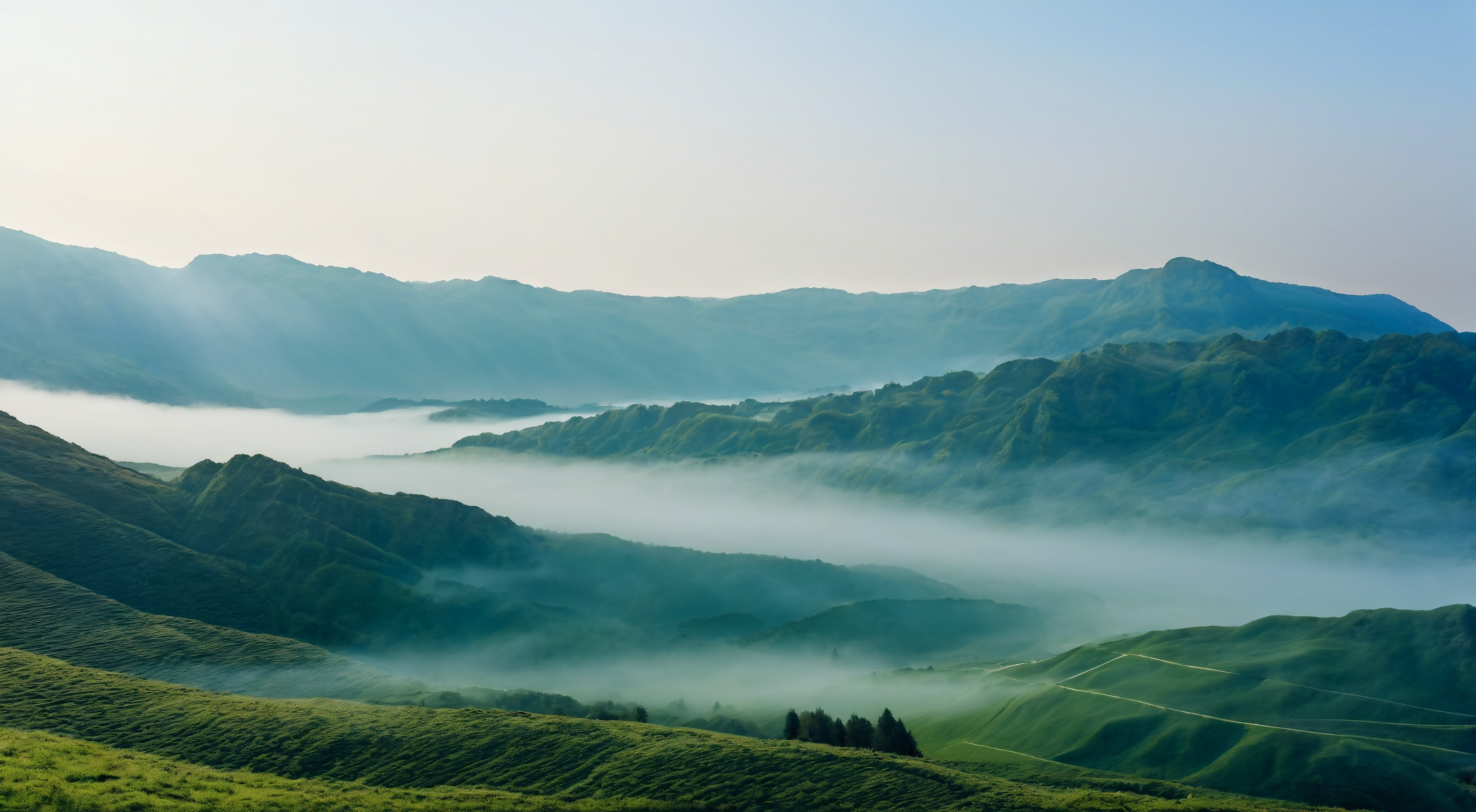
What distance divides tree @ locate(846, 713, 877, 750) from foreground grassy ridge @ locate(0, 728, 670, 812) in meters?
74.1

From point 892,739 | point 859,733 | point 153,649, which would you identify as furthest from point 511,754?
point 153,649

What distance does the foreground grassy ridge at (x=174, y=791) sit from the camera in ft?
260

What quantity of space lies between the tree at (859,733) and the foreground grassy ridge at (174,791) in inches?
2919

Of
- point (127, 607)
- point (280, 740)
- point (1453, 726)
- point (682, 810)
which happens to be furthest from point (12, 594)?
point (1453, 726)

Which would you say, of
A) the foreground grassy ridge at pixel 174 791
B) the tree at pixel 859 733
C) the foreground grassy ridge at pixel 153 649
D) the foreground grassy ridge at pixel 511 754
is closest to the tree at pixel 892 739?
the tree at pixel 859 733

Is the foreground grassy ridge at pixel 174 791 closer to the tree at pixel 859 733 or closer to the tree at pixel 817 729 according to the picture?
the tree at pixel 817 729

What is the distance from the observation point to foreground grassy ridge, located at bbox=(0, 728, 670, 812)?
7912 centimetres

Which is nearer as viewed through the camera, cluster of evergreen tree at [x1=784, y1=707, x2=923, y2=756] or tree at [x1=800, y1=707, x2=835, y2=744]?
cluster of evergreen tree at [x1=784, y1=707, x2=923, y2=756]

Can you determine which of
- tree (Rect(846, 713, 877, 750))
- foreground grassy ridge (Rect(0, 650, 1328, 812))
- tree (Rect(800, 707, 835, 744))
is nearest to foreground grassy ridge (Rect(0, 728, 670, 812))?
foreground grassy ridge (Rect(0, 650, 1328, 812))

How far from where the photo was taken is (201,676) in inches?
6727

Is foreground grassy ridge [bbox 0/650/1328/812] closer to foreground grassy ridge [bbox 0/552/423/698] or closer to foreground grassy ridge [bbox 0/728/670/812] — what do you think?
foreground grassy ridge [bbox 0/728/670/812]

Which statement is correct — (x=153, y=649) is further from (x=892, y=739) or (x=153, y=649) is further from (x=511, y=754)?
(x=892, y=739)

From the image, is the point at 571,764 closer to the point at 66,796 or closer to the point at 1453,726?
the point at 66,796

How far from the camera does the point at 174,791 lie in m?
88.4
